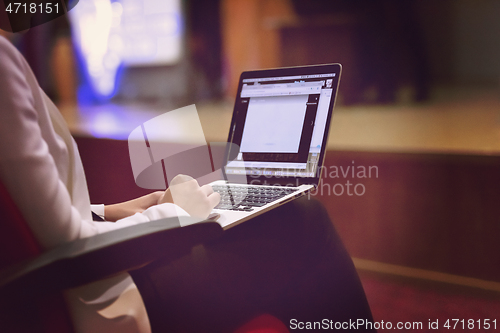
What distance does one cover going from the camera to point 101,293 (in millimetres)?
465

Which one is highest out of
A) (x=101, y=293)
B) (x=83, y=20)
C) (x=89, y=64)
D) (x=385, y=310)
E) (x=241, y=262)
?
(x=83, y=20)

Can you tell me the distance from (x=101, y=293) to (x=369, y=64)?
4965 millimetres

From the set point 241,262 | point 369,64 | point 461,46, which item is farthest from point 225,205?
point 461,46

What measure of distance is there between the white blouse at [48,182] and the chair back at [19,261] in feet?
0.04

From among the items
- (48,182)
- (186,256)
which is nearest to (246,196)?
(186,256)

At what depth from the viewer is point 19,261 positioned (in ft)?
1.27

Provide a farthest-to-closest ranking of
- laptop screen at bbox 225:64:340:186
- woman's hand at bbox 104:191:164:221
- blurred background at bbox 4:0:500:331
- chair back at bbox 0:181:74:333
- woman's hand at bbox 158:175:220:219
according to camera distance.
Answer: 1. blurred background at bbox 4:0:500:331
2. laptop screen at bbox 225:64:340:186
3. woman's hand at bbox 104:191:164:221
4. woman's hand at bbox 158:175:220:219
5. chair back at bbox 0:181:74:333

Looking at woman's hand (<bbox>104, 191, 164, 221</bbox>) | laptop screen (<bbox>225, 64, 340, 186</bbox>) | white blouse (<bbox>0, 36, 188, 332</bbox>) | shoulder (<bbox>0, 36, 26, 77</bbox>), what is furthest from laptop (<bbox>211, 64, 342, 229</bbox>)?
shoulder (<bbox>0, 36, 26, 77</bbox>)

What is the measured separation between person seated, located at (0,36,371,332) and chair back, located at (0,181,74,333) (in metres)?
0.01

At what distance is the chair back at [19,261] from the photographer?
377mm

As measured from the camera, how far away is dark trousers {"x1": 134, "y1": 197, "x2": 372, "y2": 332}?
2.14ft

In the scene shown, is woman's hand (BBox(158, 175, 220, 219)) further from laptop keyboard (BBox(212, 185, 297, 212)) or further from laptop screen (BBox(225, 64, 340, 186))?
laptop screen (BBox(225, 64, 340, 186))

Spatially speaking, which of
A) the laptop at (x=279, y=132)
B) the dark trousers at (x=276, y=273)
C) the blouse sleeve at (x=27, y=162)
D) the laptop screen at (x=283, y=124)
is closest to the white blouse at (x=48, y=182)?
the blouse sleeve at (x=27, y=162)

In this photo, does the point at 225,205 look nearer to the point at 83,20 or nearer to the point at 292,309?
the point at 292,309
